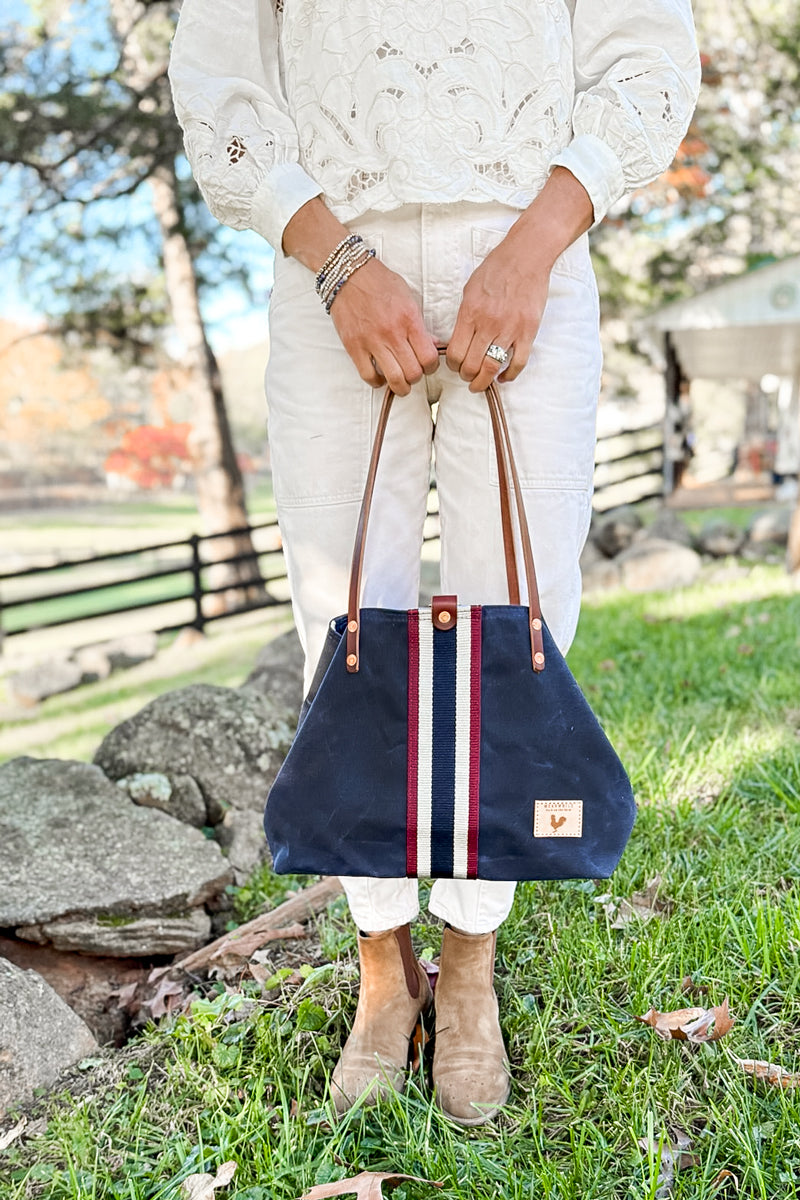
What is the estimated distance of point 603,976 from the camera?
1.77 m

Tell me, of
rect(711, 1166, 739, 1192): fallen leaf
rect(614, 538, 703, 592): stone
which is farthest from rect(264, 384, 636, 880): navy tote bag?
Result: rect(614, 538, 703, 592): stone

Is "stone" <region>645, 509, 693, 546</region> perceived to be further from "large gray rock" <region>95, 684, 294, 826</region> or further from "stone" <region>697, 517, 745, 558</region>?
"large gray rock" <region>95, 684, 294, 826</region>

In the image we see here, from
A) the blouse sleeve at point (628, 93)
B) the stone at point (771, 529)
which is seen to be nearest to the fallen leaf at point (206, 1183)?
the blouse sleeve at point (628, 93)

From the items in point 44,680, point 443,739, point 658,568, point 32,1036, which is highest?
point 443,739

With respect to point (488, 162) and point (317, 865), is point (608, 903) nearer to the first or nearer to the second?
point (317, 865)

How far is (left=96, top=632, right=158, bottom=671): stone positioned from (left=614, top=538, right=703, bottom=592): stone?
4756mm

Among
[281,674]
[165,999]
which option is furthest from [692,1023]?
[281,674]

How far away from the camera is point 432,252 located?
140 cm

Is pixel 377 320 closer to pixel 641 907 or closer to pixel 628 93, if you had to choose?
pixel 628 93

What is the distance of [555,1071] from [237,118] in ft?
4.96

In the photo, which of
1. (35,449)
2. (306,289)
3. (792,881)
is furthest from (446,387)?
(35,449)

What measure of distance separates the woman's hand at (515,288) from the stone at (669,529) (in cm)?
766

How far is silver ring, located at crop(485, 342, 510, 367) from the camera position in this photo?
1332 mm

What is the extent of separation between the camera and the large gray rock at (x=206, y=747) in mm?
2773
